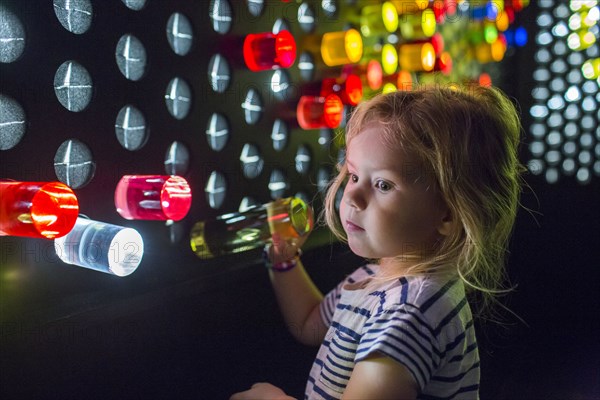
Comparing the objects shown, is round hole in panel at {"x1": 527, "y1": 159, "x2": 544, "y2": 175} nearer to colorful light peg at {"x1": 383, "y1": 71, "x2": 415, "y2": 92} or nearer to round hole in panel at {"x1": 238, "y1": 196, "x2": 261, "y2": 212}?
colorful light peg at {"x1": 383, "y1": 71, "x2": 415, "y2": 92}

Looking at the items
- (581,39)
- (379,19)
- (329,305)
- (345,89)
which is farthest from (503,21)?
(329,305)

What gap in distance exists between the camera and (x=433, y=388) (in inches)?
25.2

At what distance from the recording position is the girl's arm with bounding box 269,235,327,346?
81 cm

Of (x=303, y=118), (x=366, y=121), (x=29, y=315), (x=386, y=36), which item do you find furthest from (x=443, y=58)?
(x=29, y=315)

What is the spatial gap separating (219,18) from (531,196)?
855mm

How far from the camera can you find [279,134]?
84 centimetres

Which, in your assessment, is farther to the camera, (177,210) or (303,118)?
(303,118)

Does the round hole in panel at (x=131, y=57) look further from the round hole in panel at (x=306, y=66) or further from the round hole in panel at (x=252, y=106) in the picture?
the round hole in panel at (x=306, y=66)

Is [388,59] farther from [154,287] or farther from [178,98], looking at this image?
[154,287]

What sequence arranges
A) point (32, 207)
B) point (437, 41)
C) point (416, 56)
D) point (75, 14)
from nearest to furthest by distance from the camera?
point (32, 207) < point (75, 14) < point (416, 56) < point (437, 41)

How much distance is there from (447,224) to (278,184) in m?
0.27

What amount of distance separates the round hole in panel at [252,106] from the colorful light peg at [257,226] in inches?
4.3

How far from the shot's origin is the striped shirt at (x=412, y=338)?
1.95 ft

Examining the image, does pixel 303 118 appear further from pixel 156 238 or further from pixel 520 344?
pixel 520 344
